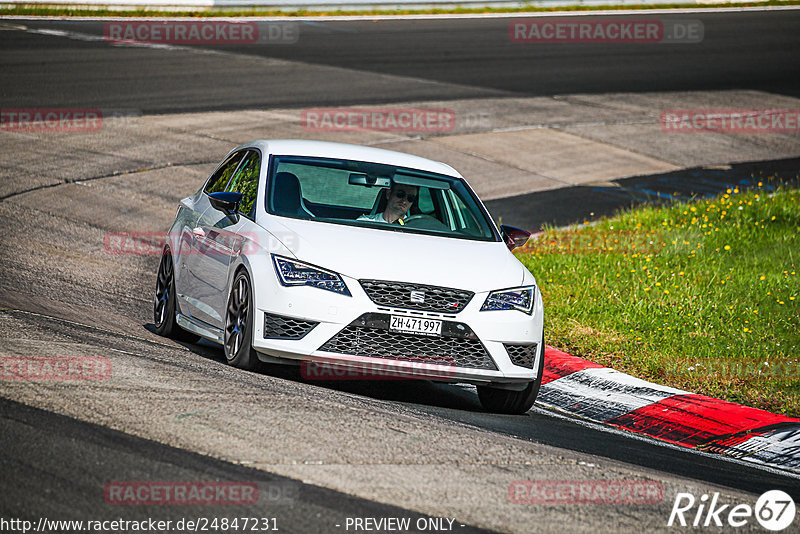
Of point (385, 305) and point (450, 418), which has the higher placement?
point (385, 305)

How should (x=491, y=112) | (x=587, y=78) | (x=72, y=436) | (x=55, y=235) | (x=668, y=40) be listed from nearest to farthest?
(x=72, y=436) < (x=55, y=235) < (x=491, y=112) < (x=587, y=78) < (x=668, y=40)

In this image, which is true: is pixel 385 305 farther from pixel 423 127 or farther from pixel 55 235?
pixel 423 127

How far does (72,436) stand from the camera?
5.52 meters

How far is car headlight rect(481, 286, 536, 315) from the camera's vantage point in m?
7.68

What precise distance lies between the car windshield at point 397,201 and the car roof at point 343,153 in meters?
0.07

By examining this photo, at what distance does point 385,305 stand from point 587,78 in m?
20.0

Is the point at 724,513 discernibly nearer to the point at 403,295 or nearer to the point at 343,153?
the point at 403,295

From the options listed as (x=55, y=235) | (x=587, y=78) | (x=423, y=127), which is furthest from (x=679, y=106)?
(x=55, y=235)

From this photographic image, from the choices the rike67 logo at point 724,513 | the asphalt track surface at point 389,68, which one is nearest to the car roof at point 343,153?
the rike67 logo at point 724,513

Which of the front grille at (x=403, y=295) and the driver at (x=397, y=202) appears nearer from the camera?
the front grille at (x=403, y=295)

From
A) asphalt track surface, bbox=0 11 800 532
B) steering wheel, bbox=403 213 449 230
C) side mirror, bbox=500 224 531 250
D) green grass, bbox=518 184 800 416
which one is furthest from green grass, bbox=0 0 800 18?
side mirror, bbox=500 224 531 250

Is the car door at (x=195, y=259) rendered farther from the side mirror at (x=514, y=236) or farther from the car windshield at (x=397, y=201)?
the side mirror at (x=514, y=236)

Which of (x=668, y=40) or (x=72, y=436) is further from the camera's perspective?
(x=668, y=40)

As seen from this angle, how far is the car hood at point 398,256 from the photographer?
7.50 m
